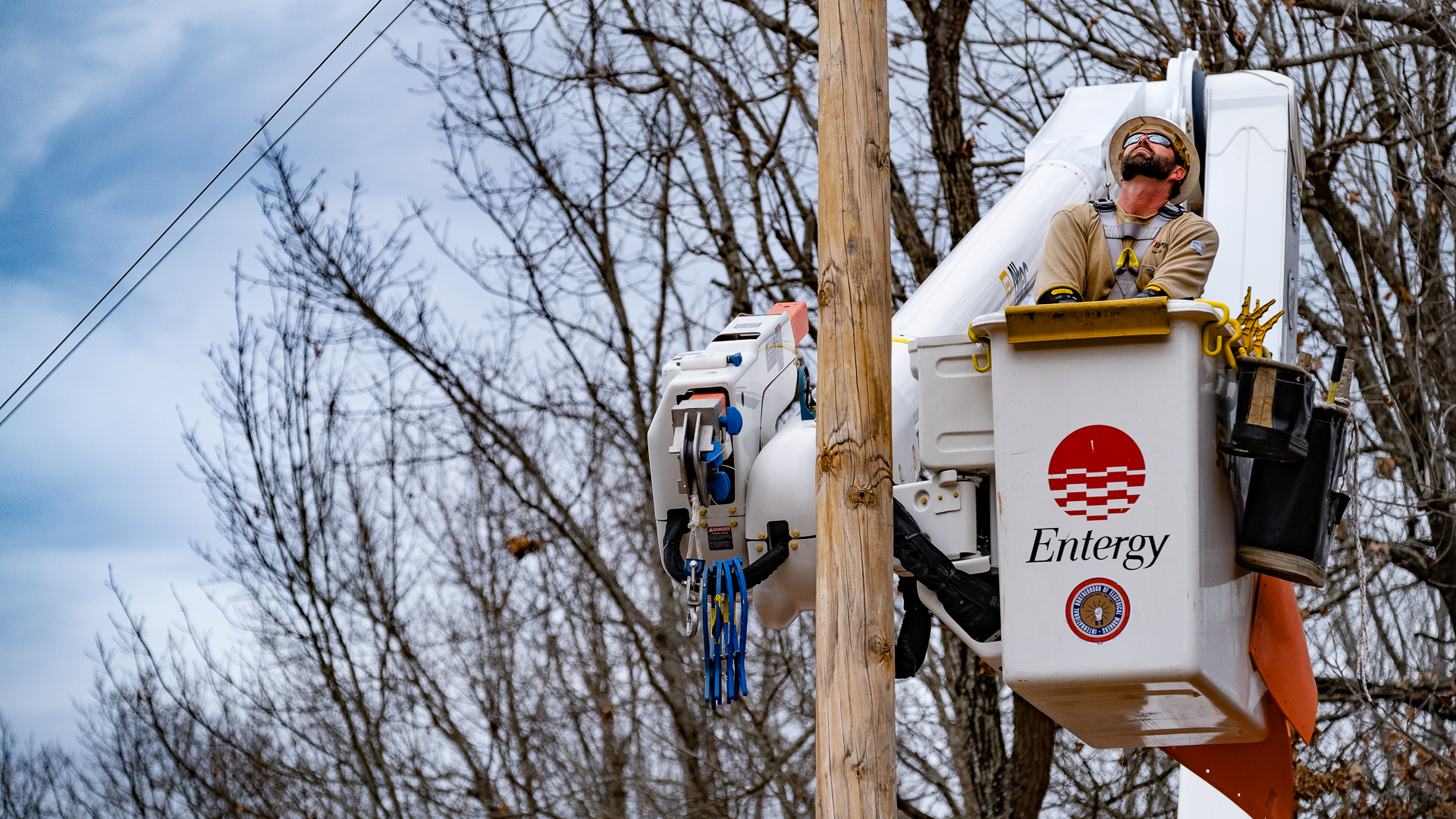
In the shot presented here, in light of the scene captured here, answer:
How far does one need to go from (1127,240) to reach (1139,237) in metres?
0.04

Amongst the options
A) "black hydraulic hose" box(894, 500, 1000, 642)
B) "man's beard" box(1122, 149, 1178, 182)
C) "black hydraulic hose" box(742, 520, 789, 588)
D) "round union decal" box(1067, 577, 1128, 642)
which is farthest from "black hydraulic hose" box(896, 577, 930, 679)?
"man's beard" box(1122, 149, 1178, 182)

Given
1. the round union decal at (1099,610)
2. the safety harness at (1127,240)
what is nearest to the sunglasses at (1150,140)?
the safety harness at (1127,240)

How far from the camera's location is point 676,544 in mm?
5969

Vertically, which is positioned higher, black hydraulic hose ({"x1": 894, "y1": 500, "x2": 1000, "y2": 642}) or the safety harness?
the safety harness

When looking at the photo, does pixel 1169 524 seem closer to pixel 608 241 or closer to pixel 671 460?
pixel 671 460

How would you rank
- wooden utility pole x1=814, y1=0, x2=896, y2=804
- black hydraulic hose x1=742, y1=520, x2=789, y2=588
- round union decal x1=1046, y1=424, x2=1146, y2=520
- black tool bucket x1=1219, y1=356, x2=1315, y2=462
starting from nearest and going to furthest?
wooden utility pole x1=814, y1=0, x2=896, y2=804 → round union decal x1=1046, y1=424, x2=1146, y2=520 → black tool bucket x1=1219, y1=356, x2=1315, y2=462 → black hydraulic hose x1=742, y1=520, x2=789, y2=588

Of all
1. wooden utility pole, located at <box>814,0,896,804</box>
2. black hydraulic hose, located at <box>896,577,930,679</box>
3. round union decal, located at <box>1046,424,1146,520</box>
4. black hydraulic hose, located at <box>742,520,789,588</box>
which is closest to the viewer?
wooden utility pole, located at <box>814,0,896,804</box>

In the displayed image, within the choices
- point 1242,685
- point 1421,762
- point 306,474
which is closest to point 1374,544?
point 1421,762

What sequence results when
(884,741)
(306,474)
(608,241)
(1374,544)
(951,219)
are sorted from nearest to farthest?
(884,741), (1374,544), (951,219), (608,241), (306,474)

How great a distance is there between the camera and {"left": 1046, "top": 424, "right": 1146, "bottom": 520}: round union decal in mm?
5180

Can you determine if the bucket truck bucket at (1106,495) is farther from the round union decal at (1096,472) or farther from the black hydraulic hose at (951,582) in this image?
the black hydraulic hose at (951,582)

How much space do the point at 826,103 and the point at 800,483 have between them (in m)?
1.30

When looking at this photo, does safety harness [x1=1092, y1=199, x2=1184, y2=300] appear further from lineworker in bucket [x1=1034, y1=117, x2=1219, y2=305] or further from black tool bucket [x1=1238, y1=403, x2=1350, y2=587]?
black tool bucket [x1=1238, y1=403, x2=1350, y2=587]

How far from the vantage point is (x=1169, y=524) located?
5.13 m
